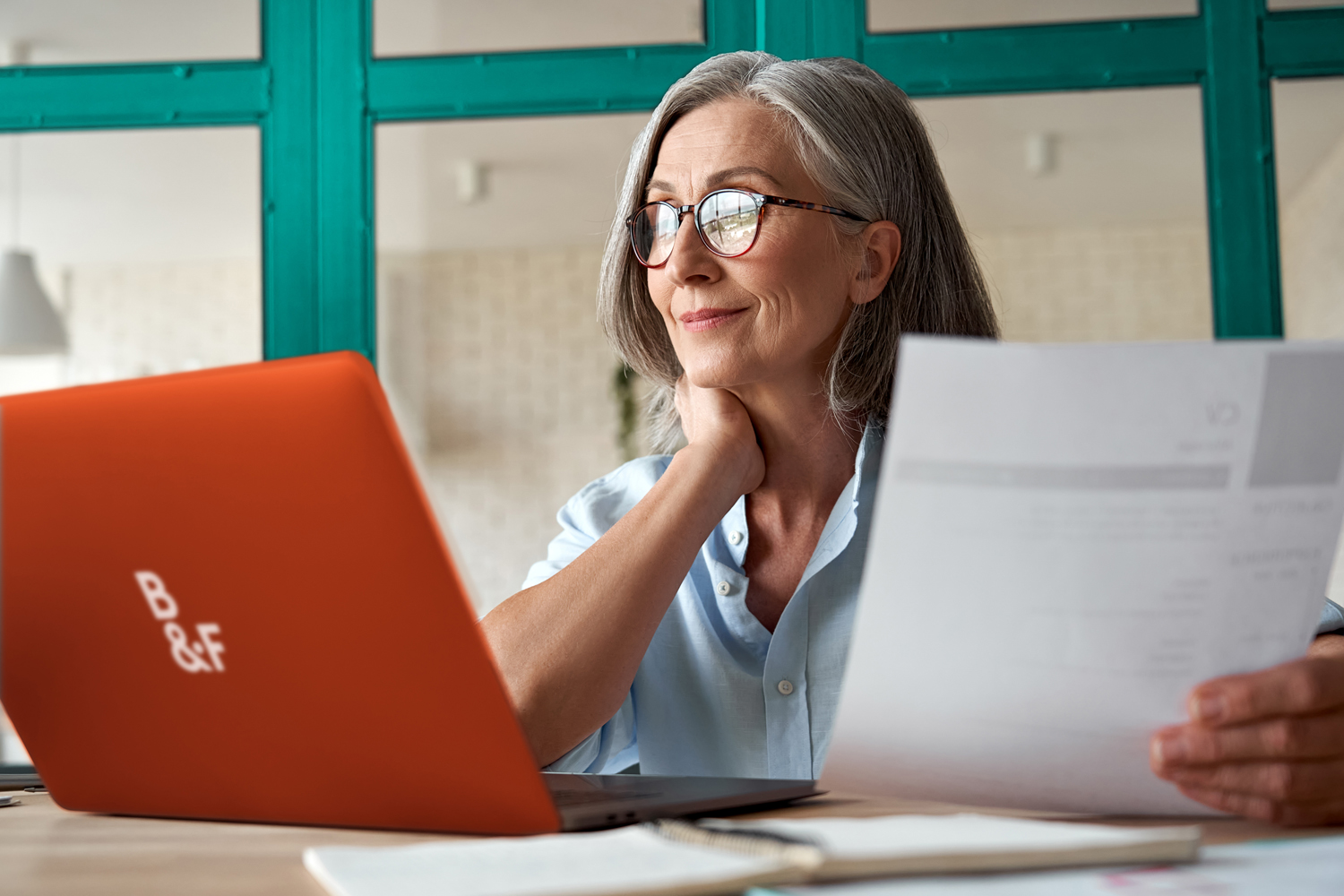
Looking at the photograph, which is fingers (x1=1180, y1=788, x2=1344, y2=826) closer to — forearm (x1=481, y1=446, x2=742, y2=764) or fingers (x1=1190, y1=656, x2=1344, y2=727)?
fingers (x1=1190, y1=656, x2=1344, y2=727)

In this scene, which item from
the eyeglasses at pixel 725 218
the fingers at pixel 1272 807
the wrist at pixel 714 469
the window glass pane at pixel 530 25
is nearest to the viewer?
the fingers at pixel 1272 807

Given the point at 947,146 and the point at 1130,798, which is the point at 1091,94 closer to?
the point at 947,146

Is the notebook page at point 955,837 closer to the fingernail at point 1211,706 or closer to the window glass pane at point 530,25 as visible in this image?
the fingernail at point 1211,706

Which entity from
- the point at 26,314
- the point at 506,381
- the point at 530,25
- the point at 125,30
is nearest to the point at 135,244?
the point at 26,314

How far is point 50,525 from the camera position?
663 mm

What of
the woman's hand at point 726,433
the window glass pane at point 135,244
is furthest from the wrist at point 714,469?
the window glass pane at point 135,244

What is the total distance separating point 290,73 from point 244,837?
5.74 feet

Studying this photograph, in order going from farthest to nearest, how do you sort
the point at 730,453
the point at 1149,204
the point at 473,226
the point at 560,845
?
1. the point at 473,226
2. the point at 1149,204
3. the point at 730,453
4. the point at 560,845

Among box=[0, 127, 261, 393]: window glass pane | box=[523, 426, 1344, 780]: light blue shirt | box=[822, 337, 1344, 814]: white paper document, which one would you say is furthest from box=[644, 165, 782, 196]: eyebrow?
box=[0, 127, 261, 393]: window glass pane

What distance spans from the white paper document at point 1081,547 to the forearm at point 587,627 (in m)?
0.42

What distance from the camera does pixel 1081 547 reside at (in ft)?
1.84

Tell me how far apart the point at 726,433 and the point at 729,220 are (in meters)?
0.26

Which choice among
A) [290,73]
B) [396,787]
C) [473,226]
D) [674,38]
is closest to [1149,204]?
[674,38]

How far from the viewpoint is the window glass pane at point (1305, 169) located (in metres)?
1.93
